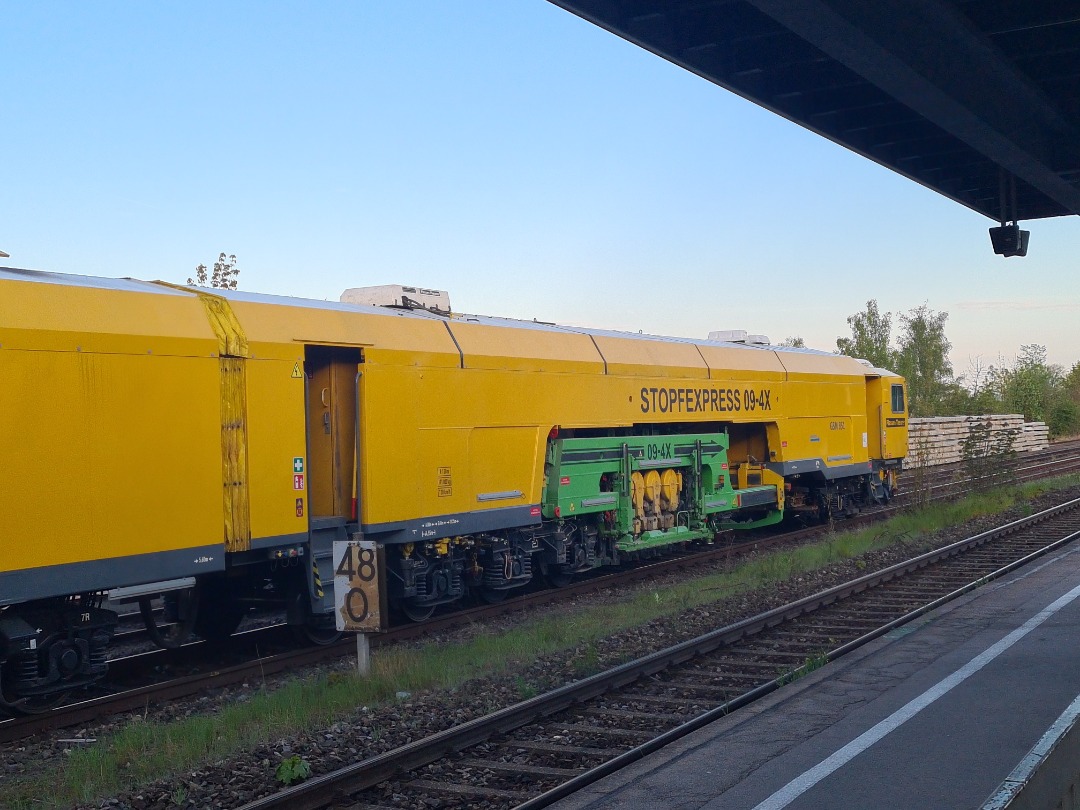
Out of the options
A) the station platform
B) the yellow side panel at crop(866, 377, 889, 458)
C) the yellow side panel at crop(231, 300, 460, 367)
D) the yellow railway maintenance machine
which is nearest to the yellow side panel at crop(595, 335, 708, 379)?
the yellow railway maintenance machine

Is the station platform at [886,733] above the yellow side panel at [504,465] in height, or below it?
below

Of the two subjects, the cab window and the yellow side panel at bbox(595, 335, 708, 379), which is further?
the cab window

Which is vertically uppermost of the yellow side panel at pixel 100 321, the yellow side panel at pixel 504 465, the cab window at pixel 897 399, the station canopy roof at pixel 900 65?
the station canopy roof at pixel 900 65

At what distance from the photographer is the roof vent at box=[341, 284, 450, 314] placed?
12812 millimetres

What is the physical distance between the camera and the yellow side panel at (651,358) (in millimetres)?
15250

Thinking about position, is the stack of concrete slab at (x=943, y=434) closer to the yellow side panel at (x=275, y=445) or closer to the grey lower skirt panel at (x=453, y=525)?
the grey lower skirt panel at (x=453, y=525)

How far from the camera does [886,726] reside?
6961mm

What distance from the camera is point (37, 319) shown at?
813 cm

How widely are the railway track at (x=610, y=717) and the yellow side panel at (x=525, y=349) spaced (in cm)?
449

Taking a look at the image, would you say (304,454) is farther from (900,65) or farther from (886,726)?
(900,65)

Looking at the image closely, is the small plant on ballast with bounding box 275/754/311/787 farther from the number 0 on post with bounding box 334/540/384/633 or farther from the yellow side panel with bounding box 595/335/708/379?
the yellow side panel with bounding box 595/335/708/379

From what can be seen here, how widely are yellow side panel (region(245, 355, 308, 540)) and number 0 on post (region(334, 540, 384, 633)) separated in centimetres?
112

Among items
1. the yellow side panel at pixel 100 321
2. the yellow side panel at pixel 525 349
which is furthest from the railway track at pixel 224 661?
the yellow side panel at pixel 525 349

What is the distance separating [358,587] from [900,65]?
6.04m
